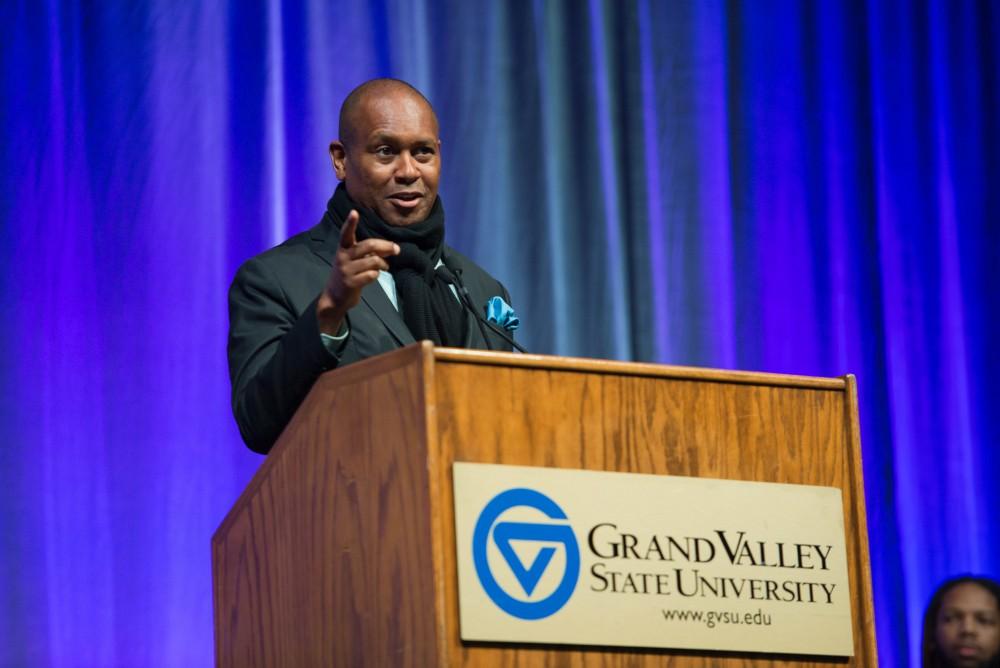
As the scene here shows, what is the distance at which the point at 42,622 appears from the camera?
3.64 m

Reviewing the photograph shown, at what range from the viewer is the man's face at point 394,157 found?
112 inches

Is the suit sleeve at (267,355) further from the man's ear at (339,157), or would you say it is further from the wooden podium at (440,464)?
the man's ear at (339,157)

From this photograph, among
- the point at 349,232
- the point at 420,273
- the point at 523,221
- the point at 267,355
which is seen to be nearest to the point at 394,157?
the point at 420,273

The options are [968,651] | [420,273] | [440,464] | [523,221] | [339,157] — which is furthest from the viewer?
[523,221]

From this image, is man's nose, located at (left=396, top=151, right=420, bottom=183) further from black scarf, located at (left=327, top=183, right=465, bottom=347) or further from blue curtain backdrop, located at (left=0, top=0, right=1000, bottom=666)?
blue curtain backdrop, located at (left=0, top=0, right=1000, bottom=666)

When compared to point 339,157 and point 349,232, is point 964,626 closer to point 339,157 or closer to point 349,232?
point 339,157

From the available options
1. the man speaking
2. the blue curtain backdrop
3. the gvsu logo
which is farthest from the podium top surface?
the blue curtain backdrop

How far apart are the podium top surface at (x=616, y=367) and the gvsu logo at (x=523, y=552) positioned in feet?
0.55

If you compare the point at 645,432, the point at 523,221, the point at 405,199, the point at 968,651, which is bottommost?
the point at 968,651

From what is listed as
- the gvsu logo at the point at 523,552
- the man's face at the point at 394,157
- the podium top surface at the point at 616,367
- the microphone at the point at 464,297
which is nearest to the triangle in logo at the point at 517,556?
the gvsu logo at the point at 523,552

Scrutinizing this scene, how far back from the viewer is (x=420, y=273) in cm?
273

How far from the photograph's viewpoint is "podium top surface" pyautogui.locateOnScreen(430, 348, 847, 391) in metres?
1.99

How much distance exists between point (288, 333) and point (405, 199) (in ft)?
1.85

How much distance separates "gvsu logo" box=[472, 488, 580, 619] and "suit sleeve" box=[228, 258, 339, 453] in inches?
18.1
